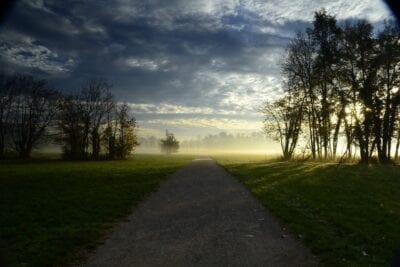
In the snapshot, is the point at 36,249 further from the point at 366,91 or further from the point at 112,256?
the point at 366,91

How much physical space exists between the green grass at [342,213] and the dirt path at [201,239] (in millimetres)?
625

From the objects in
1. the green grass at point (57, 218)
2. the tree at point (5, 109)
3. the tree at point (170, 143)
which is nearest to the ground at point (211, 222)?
the green grass at point (57, 218)

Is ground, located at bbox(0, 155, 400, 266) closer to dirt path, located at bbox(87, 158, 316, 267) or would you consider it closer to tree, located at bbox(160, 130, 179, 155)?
dirt path, located at bbox(87, 158, 316, 267)

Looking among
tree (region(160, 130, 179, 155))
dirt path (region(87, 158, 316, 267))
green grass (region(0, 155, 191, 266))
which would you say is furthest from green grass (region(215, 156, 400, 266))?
tree (region(160, 130, 179, 155))

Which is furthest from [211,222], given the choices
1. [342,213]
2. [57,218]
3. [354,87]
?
[354,87]

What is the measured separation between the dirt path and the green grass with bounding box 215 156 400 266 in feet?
2.05

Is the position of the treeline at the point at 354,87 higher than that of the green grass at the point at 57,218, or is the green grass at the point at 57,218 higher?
the treeline at the point at 354,87

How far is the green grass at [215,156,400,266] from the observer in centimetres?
724

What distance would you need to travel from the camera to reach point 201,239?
8133 mm

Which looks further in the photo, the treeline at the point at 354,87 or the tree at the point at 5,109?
the tree at the point at 5,109

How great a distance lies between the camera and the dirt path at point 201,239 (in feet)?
22.0

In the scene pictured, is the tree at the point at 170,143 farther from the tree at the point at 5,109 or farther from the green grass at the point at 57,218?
the green grass at the point at 57,218

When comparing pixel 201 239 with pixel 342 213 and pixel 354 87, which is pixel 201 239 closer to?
pixel 342 213

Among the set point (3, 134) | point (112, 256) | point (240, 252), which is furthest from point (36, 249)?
point (3, 134)
